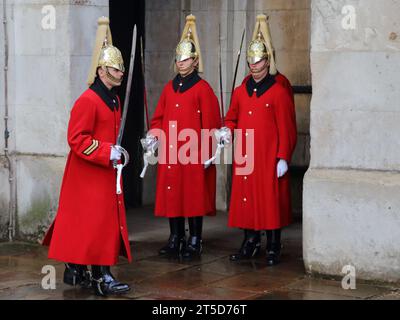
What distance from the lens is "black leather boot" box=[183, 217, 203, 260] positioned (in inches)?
363

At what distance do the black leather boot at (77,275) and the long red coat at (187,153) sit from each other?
1.42 m

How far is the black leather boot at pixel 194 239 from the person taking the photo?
9219 millimetres

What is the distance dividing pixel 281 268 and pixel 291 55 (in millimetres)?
3087

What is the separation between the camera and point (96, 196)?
7516 millimetres

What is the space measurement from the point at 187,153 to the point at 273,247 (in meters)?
1.12

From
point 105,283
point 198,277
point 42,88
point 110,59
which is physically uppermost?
point 110,59

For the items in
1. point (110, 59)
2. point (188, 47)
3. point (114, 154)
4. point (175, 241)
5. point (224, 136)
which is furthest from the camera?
point (175, 241)

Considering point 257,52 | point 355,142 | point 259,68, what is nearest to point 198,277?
point 355,142

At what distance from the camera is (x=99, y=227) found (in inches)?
296

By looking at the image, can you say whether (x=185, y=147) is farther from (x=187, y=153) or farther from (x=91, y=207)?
(x=91, y=207)

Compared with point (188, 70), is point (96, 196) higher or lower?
lower

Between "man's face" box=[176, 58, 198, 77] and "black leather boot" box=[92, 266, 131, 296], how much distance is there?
213 centimetres
